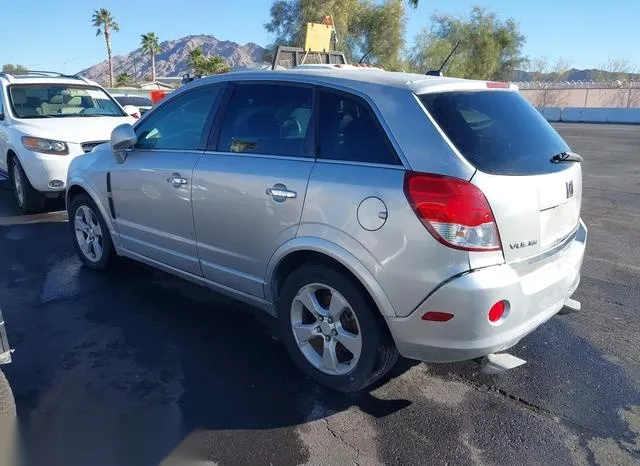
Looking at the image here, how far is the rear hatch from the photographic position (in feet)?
8.91

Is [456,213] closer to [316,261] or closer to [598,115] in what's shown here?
[316,261]

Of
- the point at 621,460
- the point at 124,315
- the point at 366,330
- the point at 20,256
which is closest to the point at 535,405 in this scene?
the point at 621,460

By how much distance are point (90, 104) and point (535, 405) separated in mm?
7713

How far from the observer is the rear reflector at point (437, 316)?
2.65 metres

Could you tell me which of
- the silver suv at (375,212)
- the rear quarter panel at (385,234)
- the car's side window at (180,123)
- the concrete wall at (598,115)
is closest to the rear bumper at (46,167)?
the car's side window at (180,123)

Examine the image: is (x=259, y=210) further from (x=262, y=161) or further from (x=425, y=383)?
(x=425, y=383)

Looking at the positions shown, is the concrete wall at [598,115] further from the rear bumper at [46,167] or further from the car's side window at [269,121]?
the car's side window at [269,121]

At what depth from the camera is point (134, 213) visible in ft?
14.3

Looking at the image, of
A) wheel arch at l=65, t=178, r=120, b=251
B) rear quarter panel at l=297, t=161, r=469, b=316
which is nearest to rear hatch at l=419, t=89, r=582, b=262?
rear quarter panel at l=297, t=161, r=469, b=316

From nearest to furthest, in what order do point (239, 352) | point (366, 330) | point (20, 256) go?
point (366, 330) → point (239, 352) → point (20, 256)

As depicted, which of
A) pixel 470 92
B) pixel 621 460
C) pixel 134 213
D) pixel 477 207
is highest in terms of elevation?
pixel 470 92

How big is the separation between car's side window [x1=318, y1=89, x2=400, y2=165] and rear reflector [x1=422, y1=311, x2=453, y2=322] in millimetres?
776

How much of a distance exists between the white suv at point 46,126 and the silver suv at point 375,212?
3720 millimetres

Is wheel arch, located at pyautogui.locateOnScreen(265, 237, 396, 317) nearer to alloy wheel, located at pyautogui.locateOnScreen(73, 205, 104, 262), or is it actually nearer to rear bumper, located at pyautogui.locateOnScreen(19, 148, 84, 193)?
alloy wheel, located at pyautogui.locateOnScreen(73, 205, 104, 262)
